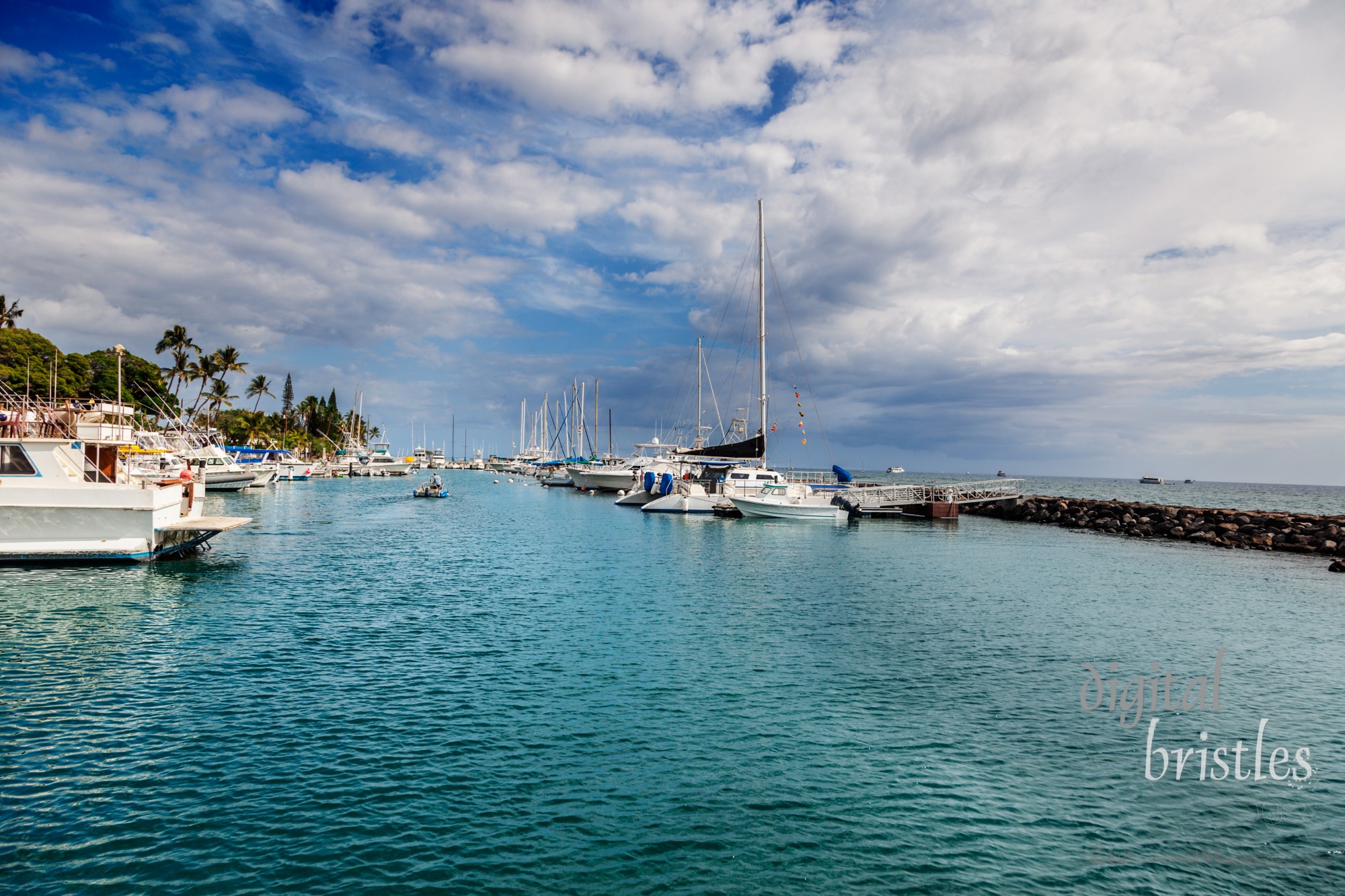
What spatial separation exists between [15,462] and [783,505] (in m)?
47.7

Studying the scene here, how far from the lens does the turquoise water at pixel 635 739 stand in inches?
342

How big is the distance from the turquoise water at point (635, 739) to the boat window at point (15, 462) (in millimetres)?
4187

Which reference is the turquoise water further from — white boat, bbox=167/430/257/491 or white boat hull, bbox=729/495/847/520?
white boat, bbox=167/430/257/491

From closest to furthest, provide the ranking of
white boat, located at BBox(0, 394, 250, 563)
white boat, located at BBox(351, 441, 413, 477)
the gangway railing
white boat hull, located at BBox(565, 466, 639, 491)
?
white boat, located at BBox(0, 394, 250, 563)
the gangway railing
white boat hull, located at BBox(565, 466, 639, 491)
white boat, located at BBox(351, 441, 413, 477)

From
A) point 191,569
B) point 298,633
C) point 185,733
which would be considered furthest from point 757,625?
point 191,569

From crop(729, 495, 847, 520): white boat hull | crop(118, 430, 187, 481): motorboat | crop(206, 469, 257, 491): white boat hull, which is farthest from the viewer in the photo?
crop(206, 469, 257, 491): white boat hull

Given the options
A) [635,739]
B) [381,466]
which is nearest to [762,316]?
[635,739]

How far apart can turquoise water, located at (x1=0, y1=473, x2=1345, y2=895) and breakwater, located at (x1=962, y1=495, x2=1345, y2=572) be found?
26.8 m

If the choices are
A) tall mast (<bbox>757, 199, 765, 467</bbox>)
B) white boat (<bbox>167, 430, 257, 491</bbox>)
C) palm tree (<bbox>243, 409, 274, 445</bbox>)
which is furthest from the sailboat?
palm tree (<bbox>243, 409, 274, 445</bbox>)

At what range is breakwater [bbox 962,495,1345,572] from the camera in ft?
159

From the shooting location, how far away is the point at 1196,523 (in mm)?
57938

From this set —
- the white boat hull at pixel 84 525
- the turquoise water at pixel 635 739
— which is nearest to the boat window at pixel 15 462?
the white boat hull at pixel 84 525

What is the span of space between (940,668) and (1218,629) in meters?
12.2

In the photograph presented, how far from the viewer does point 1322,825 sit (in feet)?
32.6
